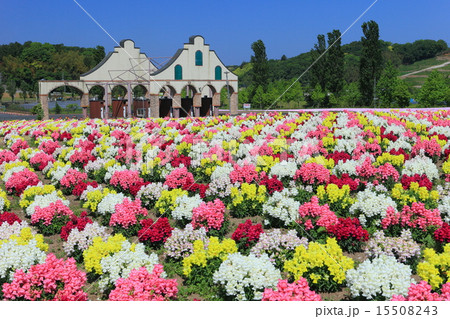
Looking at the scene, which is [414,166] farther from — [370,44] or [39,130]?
[370,44]

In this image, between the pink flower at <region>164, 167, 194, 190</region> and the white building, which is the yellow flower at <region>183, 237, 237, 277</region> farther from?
the white building

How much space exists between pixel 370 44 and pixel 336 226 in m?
49.3

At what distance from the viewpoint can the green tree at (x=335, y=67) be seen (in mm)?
59500

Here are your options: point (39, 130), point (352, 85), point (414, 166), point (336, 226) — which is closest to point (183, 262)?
point (336, 226)

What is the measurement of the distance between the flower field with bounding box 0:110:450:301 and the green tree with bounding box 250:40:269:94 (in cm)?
4957

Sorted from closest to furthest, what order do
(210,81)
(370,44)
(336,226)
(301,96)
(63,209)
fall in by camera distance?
(336,226), (63,209), (210,81), (370,44), (301,96)

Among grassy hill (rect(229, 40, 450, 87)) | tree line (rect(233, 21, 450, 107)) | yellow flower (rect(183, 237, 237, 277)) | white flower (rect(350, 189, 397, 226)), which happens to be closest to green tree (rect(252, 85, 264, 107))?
tree line (rect(233, 21, 450, 107))

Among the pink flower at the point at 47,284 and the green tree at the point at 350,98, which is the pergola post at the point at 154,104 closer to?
the green tree at the point at 350,98

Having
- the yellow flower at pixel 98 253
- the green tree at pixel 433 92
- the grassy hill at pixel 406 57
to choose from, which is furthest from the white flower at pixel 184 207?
the grassy hill at pixel 406 57

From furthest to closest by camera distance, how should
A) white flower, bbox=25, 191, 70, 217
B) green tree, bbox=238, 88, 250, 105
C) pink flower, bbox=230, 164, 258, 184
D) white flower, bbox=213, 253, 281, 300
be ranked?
green tree, bbox=238, 88, 250, 105 → pink flower, bbox=230, 164, 258, 184 → white flower, bbox=25, 191, 70, 217 → white flower, bbox=213, 253, 281, 300

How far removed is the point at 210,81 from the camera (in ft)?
150

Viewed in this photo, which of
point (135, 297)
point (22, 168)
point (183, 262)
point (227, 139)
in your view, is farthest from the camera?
point (227, 139)

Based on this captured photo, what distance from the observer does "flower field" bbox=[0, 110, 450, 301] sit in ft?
22.7

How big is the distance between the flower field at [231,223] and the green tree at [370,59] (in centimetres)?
3777
